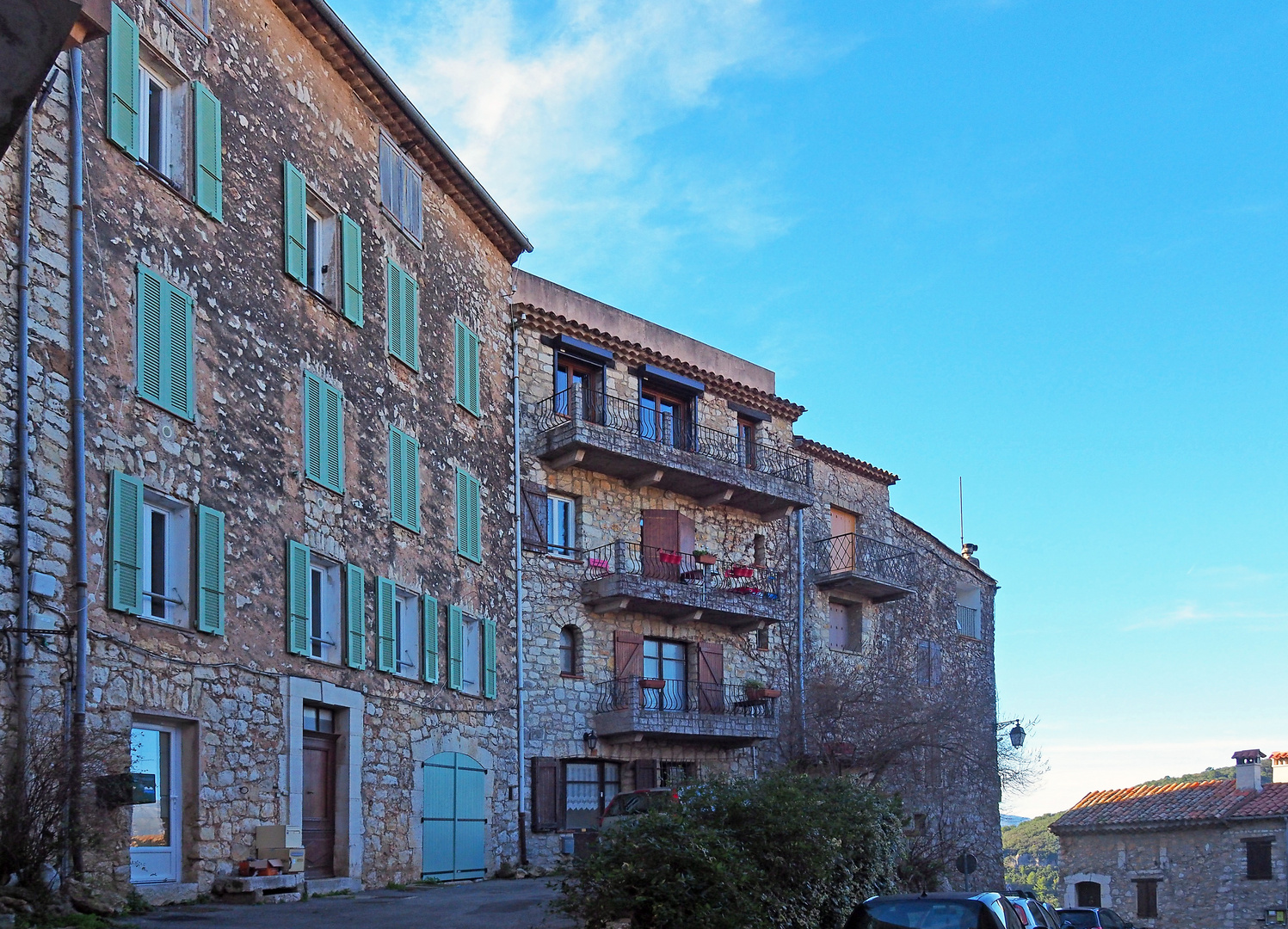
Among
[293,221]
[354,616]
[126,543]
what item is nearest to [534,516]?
[354,616]

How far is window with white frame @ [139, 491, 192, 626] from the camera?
15.0 meters

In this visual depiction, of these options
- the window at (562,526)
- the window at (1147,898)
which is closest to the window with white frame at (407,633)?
the window at (562,526)

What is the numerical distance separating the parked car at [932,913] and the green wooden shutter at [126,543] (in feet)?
26.2

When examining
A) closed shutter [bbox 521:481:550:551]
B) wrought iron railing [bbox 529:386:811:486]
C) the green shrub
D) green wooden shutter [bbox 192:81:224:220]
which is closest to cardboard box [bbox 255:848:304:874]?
the green shrub

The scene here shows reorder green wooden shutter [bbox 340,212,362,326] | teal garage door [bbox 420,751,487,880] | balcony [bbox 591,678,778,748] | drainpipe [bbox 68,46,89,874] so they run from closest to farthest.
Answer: drainpipe [bbox 68,46,89,874] < green wooden shutter [bbox 340,212,362,326] < teal garage door [bbox 420,751,487,880] < balcony [bbox 591,678,778,748]

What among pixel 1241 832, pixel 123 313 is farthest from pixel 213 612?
pixel 1241 832

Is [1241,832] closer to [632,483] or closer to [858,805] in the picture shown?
[632,483]

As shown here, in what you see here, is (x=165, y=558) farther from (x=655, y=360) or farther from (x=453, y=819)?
(x=655, y=360)

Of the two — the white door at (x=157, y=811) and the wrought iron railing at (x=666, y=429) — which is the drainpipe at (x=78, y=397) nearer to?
the white door at (x=157, y=811)

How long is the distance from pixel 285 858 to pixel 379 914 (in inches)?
81.4

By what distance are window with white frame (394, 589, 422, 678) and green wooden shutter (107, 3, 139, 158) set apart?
8.02m

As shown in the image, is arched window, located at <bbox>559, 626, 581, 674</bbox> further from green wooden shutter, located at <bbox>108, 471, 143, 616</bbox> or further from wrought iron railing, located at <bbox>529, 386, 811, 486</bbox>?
green wooden shutter, located at <bbox>108, 471, 143, 616</bbox>

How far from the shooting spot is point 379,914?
14.9 m

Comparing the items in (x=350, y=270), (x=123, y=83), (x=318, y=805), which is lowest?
(x=318, y=805)
